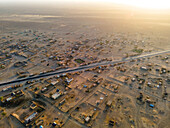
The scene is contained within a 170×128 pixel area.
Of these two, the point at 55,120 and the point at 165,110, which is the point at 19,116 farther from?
the point at 165,110

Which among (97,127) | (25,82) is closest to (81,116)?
(97,127)

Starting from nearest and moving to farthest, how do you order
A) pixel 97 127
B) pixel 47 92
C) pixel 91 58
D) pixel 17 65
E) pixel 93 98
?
pixel 97 127
pixel 93 98
pixel 47 92
pixel 17 65
pixel 91 58

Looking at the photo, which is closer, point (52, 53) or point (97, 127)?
point (97, 127)

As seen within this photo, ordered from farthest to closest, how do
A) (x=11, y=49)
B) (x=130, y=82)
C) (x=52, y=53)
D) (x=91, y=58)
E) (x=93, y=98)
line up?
1. (x=11, y=49)
2. (x=52, y=53)
3. (x=91, y=58)
4. (x=130, y=82)
5. (x=93, y=98)

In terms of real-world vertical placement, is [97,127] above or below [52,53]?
below

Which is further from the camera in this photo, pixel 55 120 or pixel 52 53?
pixel 52 53

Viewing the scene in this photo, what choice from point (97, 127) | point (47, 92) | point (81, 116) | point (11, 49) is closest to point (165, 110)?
point (97, 127)

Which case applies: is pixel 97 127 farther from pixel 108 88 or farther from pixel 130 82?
pixel 130 82

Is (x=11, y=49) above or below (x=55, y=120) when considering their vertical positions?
above

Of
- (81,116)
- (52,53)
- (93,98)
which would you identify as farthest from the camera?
(52,53)
